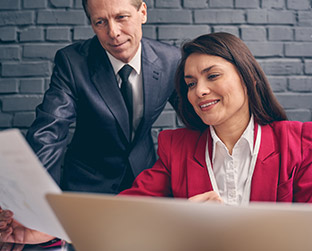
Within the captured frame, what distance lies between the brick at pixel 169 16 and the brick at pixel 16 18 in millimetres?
742

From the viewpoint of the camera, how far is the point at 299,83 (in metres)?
2.00

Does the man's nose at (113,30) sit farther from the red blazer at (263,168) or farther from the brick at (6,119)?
the brick at (6,119)

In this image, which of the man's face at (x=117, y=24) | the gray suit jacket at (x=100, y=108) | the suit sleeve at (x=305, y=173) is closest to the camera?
the suit sleeve at (x=305, y=173)

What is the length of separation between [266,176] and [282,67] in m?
1.22

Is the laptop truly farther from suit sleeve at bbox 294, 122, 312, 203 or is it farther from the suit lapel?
the suit lapel

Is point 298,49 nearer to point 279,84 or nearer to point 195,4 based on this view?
point 279,84

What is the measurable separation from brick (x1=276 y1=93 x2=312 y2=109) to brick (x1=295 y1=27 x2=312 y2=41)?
36 centimetres

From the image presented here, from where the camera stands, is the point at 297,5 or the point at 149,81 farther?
the point at 297,5

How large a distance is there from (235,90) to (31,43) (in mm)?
1429

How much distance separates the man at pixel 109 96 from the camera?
1.36 metres

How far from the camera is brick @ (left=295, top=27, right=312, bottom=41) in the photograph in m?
2.00

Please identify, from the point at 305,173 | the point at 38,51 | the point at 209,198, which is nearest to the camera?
the point at 209,198

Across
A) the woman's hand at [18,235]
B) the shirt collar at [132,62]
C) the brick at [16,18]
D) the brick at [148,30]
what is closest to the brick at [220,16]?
the brick at [148,30]

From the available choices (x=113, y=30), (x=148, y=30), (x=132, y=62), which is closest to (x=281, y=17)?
(x=148, y=30)
